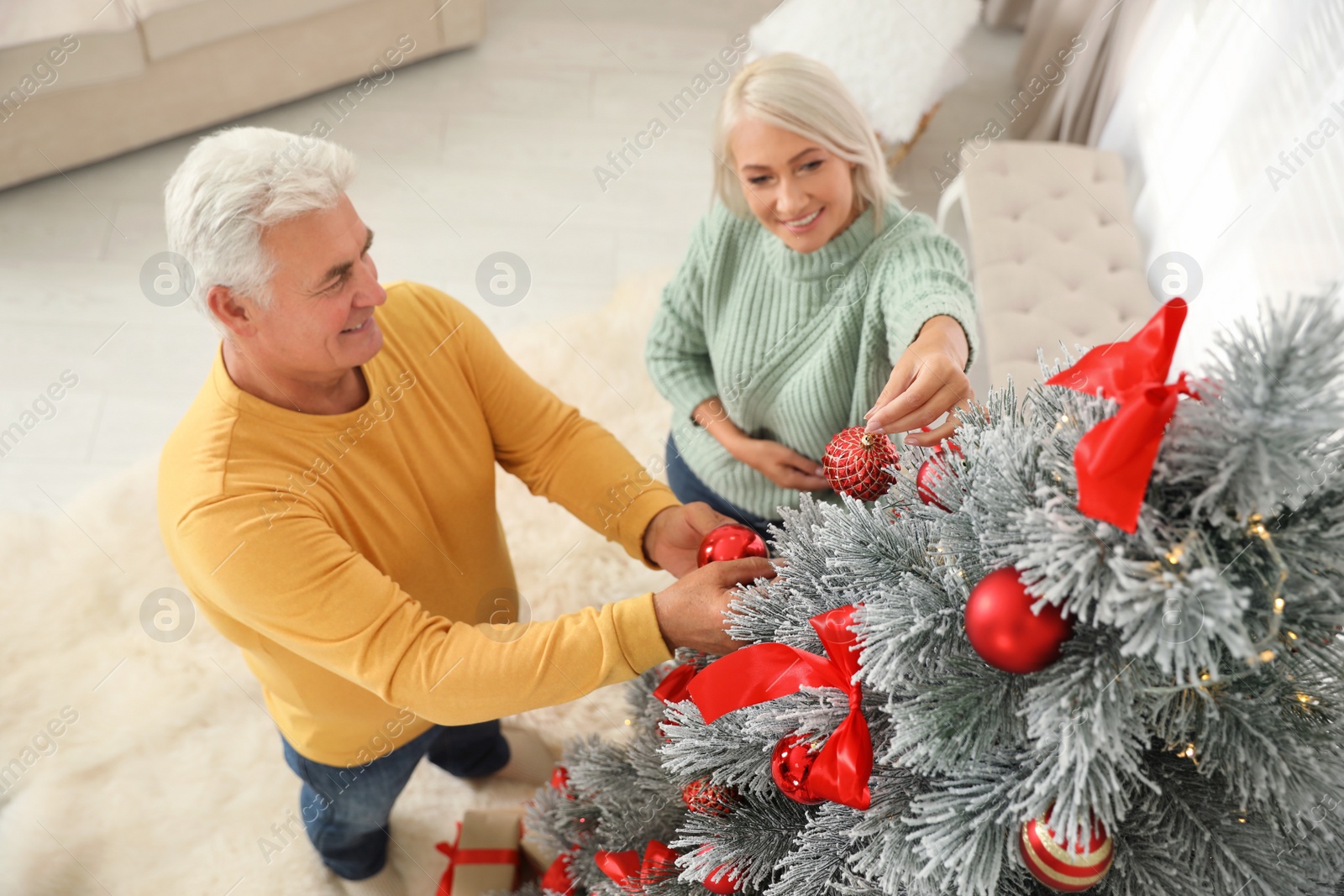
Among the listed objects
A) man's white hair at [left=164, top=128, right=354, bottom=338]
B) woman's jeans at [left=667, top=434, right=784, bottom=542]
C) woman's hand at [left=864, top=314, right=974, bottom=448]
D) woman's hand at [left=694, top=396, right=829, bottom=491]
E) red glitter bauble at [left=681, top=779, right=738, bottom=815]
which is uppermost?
man's white hair at [left=164, top=128, right=354, bottom=338]

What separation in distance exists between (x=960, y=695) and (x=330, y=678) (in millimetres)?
1055

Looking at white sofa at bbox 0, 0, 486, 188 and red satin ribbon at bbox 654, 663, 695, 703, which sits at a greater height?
red satin ribbon at bbox 654, 663, 695, 703

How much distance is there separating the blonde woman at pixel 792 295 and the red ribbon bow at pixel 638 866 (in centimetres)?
58

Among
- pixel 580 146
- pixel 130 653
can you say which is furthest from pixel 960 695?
pixel 580 146

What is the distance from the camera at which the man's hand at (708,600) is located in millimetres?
1082

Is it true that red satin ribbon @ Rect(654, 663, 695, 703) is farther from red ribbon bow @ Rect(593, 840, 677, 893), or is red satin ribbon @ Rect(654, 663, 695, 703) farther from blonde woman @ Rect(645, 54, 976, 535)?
blonde woman @ Rect(645, 54, 976, 535)

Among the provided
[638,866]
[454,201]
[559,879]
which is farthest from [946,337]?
[454,201]

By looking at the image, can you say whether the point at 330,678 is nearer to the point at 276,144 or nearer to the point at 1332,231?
the point at 276,144

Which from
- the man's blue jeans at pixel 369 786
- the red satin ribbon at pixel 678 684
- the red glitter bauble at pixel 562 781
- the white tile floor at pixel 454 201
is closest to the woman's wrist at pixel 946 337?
the red satin ribbon at pixel 678 684

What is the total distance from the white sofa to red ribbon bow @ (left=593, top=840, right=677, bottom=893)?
2991 mm

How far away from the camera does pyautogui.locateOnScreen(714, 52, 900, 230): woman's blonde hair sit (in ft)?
4.72

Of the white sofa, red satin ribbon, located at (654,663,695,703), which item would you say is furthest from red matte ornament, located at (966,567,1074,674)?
the white sofa

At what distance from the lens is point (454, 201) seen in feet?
11.3

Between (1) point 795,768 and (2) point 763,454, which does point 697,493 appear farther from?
(1) point 795,768
